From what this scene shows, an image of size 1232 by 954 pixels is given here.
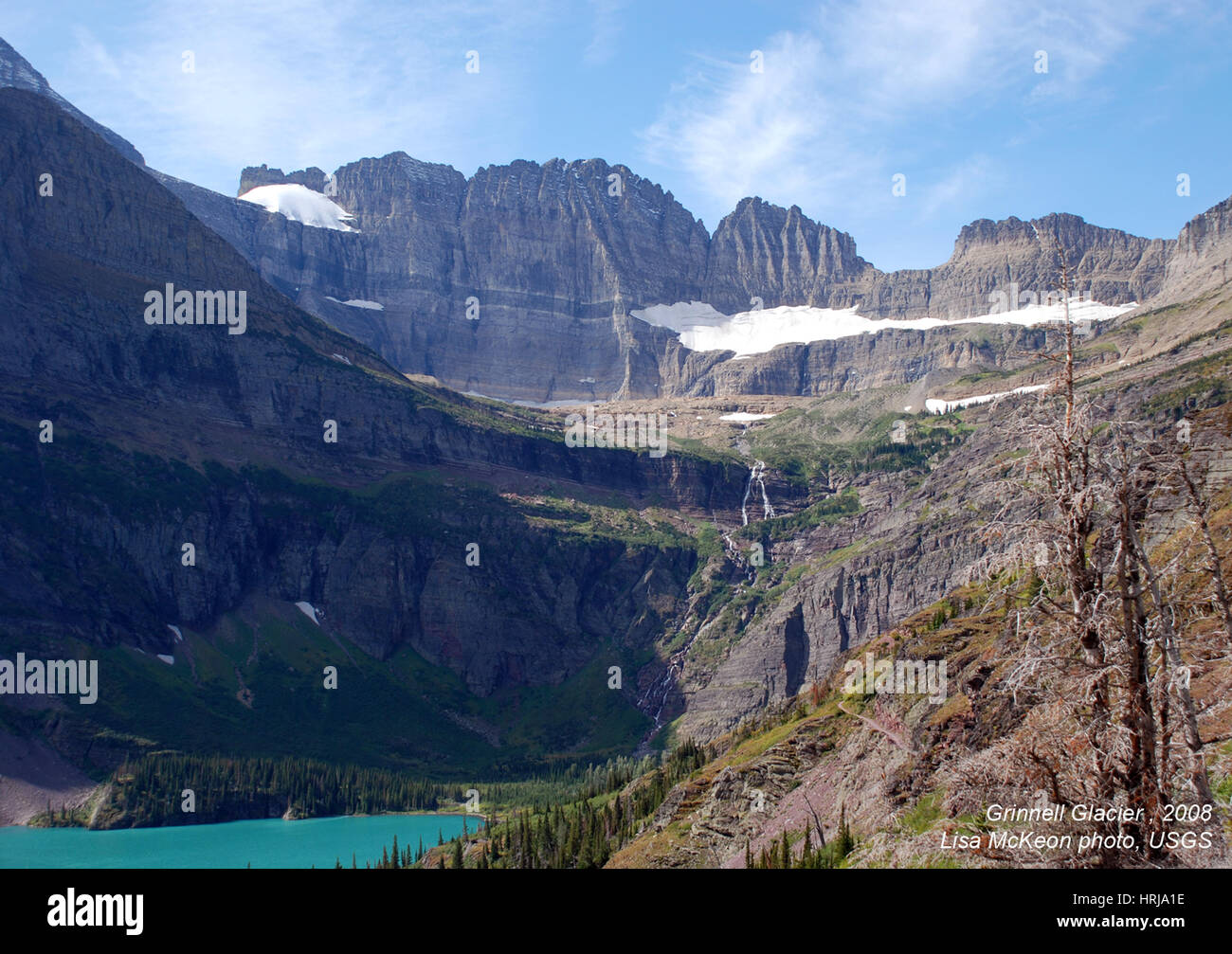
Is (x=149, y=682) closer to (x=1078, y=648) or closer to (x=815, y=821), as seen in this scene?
(x=815, y=821)

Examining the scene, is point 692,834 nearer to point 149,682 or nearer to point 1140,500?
point 1140,500

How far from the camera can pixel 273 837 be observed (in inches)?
5989

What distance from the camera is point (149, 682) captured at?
199m

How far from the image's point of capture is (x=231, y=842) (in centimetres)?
14900

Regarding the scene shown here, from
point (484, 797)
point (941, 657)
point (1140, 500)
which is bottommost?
point (484, 797)

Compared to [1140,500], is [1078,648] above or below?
below

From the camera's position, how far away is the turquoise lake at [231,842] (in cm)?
12862

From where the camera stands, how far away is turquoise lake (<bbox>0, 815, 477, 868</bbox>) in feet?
422
